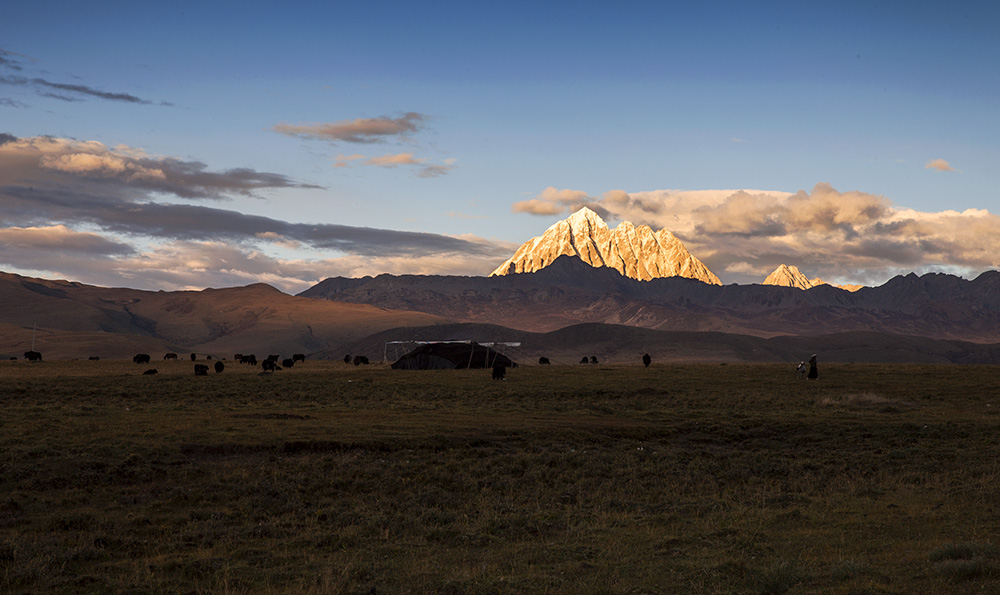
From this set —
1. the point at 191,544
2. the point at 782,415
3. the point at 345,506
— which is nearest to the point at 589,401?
the point at 782,415

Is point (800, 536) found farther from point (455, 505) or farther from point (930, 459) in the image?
point (930, 459)

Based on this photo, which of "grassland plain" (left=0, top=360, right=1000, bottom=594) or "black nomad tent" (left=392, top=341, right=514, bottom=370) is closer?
"grassland plain" (left=0, top=360, right=1000, bottom=594)

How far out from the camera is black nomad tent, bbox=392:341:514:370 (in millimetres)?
73625

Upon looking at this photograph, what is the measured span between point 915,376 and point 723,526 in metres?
49.4

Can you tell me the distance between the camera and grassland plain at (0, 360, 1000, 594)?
11.8m

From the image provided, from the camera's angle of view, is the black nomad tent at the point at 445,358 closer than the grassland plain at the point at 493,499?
No

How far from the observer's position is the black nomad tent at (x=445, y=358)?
7362 cm

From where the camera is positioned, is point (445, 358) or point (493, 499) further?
point (445, 358)

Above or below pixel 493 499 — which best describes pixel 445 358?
above

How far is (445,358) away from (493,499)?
56.3 m

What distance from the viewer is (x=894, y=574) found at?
35.5ft

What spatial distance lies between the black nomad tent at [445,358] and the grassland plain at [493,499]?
3742 cm

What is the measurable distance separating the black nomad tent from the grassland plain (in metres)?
37.4

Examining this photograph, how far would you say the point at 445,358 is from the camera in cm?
7425
